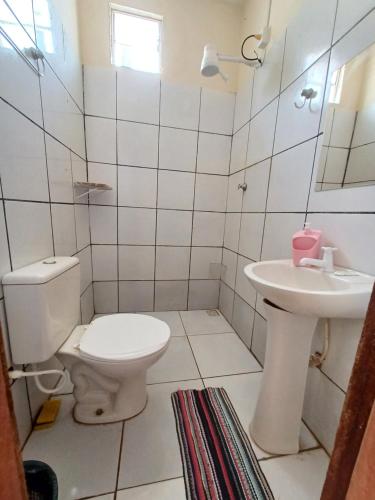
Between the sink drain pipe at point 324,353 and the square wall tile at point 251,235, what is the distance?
631 millimetres

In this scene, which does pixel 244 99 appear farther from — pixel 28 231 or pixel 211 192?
pixel 28 231

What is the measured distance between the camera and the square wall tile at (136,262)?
73.4 inches

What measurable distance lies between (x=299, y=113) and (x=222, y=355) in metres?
1.54

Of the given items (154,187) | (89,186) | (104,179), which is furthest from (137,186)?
(89,186)

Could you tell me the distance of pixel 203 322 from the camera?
6.27 feet

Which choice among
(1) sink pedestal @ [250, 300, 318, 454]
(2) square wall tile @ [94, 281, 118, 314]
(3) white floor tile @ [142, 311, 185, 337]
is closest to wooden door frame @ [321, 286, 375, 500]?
(1) sink pedestal @ [250, 300, 318, 454]

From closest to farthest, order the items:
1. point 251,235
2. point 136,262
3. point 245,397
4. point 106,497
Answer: point 106,497
point 245,397
point 251,235
point 136,262

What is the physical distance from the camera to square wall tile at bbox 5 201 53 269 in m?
→ 0.81

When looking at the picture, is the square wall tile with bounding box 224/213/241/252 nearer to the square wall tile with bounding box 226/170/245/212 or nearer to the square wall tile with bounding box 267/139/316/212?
the square wall tile with bounding box 226/170/245/212

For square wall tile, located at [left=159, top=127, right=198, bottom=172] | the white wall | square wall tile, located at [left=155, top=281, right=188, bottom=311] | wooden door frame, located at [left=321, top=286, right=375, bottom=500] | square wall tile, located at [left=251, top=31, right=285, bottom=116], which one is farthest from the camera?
square wall tile, located at [left=155, top=281, right=188, bottom=311]

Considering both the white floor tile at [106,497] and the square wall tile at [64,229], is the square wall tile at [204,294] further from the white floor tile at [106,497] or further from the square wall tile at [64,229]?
the white floor tile at [106,497]

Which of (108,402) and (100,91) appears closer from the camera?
(108,402)

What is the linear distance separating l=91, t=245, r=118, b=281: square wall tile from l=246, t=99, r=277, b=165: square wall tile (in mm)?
1305

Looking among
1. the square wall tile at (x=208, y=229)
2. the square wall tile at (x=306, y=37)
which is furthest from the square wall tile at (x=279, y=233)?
the square wall tile at (x=306, y=37)
